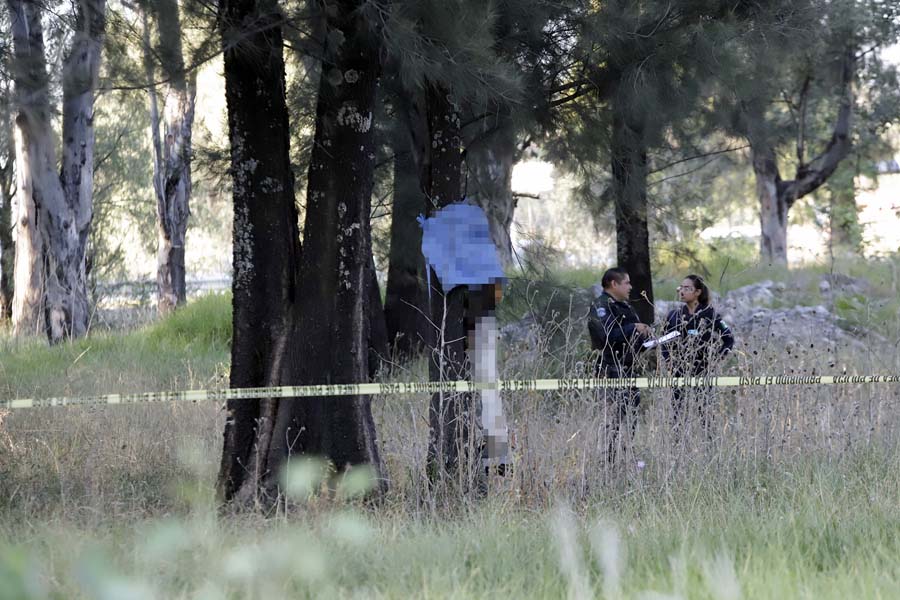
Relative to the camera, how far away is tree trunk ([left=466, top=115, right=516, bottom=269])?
10.4m

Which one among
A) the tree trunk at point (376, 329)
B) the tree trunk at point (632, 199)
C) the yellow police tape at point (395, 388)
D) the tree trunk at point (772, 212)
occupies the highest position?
the tree trunk at point (772, 212)

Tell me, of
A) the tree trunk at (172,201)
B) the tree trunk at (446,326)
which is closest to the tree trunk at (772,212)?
the tree trunk at (172,201)

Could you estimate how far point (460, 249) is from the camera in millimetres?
6641

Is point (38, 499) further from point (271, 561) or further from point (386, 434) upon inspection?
point (271, 561)

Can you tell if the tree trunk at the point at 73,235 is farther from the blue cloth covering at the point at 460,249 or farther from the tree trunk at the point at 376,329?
the blue cloth covering at the point at 460,249

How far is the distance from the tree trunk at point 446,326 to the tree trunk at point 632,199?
234 centimetres

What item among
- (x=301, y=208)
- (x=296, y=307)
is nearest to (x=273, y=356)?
(x=296, y=307)

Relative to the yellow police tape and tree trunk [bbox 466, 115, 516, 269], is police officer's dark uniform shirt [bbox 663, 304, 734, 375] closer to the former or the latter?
the yellow police tape

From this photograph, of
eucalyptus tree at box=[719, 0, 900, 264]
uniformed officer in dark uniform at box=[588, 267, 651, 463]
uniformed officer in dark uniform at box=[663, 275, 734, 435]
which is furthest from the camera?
eucalyptus tree at box=[719, 0, 900, 264]

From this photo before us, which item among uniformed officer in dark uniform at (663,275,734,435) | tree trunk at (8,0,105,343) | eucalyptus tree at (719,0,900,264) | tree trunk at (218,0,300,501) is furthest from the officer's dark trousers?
tree trunk at (8,0,105,343)

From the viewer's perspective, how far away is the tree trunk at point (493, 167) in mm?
10438

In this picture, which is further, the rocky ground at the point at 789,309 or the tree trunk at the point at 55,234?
the tree trunk at the point at 55,234

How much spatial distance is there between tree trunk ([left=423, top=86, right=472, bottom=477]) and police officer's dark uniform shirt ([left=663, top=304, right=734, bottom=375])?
1385 mm

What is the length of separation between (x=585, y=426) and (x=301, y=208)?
7.11 metres
